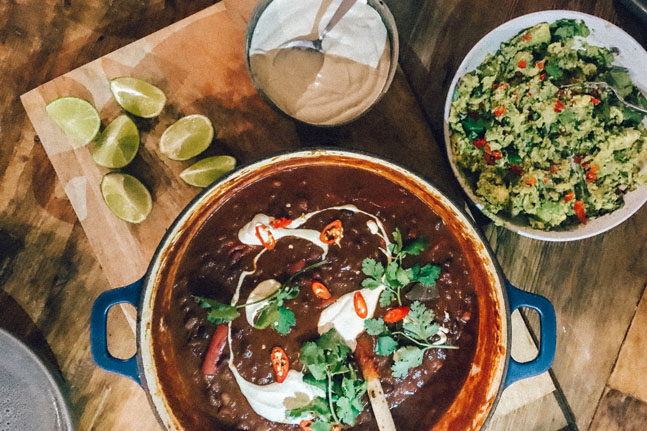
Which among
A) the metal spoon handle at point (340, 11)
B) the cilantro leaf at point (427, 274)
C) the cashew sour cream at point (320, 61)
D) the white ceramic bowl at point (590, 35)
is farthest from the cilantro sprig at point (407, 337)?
the metal spoon handle at point (340, 11)

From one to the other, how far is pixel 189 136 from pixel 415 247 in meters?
1.18

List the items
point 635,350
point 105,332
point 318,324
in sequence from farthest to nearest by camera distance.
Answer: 1. point 635,350
2. point 318,324
3. point 105,332

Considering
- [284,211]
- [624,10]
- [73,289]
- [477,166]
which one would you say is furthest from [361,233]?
[624,10]

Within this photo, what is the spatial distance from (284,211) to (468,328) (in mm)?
1036

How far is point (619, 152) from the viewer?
2191 mm

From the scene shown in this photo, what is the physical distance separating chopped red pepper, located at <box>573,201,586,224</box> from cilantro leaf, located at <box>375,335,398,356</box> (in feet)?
3.36

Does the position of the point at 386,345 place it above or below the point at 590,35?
below

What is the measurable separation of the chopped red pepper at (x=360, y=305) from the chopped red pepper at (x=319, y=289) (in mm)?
132

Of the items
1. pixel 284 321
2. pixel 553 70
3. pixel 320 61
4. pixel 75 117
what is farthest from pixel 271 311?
pixel 553 70

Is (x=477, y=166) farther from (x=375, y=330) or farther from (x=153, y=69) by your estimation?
(x=153, y=69)

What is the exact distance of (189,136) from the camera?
2.26m

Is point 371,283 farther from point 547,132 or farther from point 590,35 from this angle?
point 590,35

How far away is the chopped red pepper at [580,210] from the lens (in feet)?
7.14

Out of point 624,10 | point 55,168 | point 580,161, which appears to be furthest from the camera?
point 624,10
